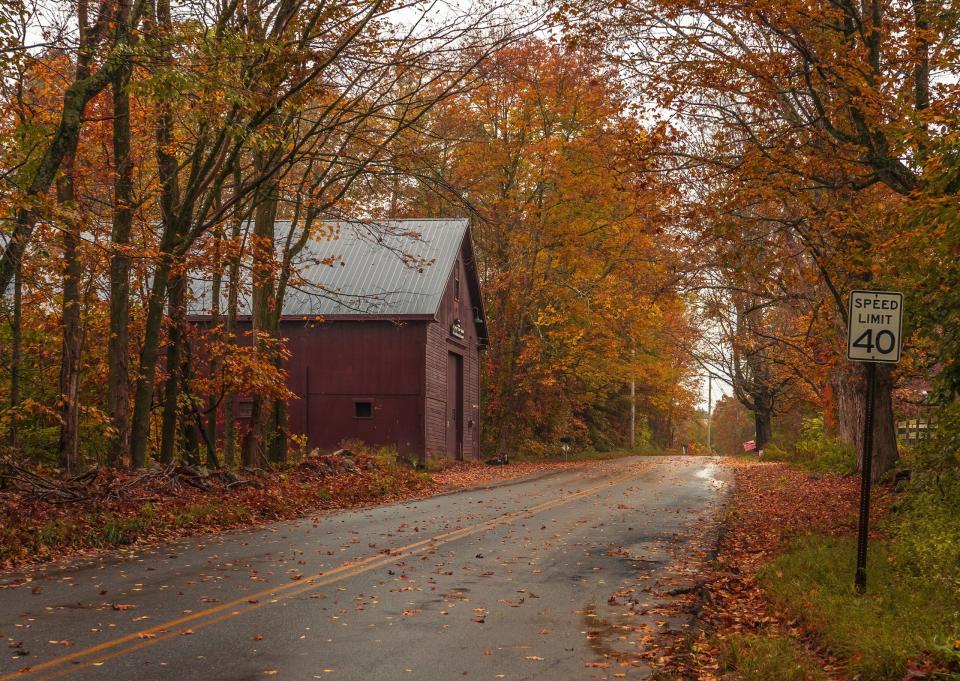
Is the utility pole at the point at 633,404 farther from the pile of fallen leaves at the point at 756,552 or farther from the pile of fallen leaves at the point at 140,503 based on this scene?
the pile of fallen leaves at the point at 140,503

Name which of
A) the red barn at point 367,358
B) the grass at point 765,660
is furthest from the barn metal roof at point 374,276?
the grass at point 765,660

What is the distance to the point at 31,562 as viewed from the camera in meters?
11.3

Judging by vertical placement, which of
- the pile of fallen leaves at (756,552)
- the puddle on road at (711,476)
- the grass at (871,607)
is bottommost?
the puddle on road at (711,476)

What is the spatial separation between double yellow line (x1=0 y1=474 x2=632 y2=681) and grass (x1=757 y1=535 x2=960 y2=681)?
4439mm

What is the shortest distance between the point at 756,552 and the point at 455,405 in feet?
81.0

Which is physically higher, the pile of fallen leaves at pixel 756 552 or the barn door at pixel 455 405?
the barn door at pixel 455 405

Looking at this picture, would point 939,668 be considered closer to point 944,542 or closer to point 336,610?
point 944,542

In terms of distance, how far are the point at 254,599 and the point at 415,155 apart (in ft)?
38.8

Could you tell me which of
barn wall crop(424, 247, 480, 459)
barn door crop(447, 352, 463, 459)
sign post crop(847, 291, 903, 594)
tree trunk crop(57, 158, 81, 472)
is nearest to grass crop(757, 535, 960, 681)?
sign post crop(847, 291, 903, 594)

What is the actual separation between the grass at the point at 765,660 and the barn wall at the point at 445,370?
2479 centimetres

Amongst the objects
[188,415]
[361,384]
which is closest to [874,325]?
[188,415]

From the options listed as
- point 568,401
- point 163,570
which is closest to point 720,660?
point 163,570

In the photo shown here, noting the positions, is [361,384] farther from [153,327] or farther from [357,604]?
[357,604]

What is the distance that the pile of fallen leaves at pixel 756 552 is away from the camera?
7.48 metres
